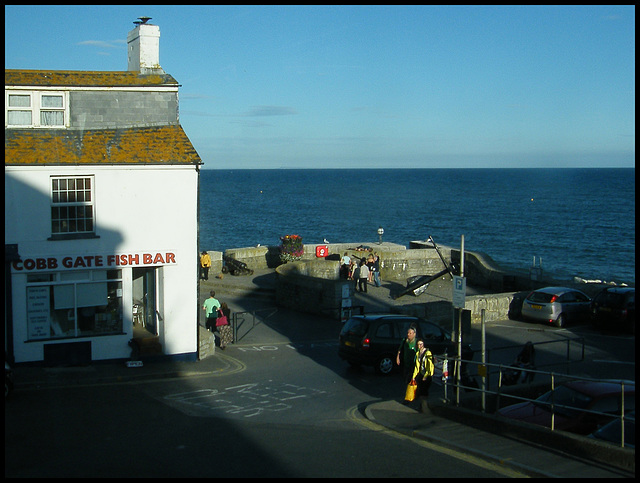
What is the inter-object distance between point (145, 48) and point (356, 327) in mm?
9442

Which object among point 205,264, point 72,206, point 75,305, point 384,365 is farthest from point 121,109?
point 205,264

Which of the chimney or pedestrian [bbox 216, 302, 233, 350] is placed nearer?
the chimney

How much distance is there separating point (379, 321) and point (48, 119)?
31.9ft

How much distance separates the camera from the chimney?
65.1 feet

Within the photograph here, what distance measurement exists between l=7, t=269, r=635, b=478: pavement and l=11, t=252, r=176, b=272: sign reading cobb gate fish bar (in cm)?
242

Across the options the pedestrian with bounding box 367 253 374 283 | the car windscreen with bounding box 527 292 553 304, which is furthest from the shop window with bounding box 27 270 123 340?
the pedestrian with bounding box 367 253 374 283

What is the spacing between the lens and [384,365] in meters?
18.0

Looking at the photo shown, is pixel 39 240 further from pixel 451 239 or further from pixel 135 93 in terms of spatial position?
pixel 451 239

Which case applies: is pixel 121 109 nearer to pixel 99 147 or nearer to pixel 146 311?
pixel 99 147

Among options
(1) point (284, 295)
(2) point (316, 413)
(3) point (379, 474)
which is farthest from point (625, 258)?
(3) point (379, 474)

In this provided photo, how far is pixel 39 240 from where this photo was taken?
1755cm

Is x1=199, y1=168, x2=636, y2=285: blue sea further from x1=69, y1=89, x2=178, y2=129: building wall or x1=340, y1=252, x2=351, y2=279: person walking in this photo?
x1=69, y1=89, x2=178, y2=129: building wall

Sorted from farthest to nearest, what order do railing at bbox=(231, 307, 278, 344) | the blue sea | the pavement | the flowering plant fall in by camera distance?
the blue sea
the flowering plant
railing at bbox=(231, 307, 278, 344)
the pavement

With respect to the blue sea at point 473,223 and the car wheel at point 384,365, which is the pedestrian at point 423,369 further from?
the blue sea at point 473,223
